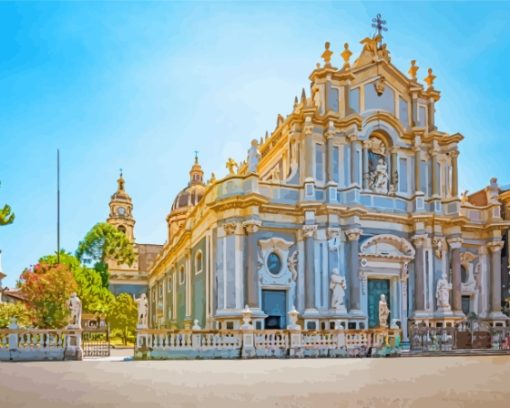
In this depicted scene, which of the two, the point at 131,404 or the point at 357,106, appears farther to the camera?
the point at 357,106

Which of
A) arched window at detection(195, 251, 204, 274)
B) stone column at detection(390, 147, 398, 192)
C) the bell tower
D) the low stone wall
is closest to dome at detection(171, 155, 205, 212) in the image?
the bell tower

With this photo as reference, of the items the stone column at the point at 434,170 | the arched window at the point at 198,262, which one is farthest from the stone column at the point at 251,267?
the stone column at the point at 434,170

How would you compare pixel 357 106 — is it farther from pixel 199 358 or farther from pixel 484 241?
pixel 199 358

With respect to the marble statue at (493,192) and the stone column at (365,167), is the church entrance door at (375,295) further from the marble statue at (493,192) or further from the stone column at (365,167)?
the marble statue at (493,192)

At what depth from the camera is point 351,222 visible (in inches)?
1236

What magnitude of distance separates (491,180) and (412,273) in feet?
Result: 27.0

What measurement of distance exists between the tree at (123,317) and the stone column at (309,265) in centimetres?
2973

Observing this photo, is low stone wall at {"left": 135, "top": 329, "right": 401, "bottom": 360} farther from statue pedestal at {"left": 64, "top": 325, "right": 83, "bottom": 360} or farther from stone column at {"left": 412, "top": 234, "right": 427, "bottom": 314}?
stone column at {"left": 412, "top": 234, "right": 427, "bottom": 314}

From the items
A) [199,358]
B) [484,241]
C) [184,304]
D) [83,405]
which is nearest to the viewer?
[83,405]

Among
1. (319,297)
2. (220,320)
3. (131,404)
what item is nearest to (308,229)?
(319,297)

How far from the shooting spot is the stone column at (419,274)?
32812 millimetres

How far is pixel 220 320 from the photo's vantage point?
28500 mm

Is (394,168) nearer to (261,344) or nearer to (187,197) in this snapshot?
(261,344)

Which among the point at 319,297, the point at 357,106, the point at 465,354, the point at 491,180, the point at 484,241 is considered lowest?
the point at 465,354
